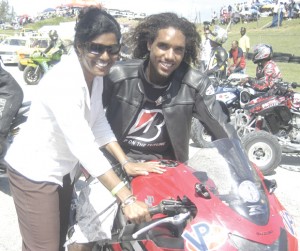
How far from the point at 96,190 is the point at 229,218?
902 mm

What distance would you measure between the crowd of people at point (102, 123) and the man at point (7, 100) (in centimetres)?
203

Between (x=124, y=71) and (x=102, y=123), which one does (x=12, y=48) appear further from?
(x=102, y=123)

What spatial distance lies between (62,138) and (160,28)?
3.49 feet

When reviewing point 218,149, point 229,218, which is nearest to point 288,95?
point 218,149

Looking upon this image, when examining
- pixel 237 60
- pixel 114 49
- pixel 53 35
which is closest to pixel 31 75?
pixel 53 35

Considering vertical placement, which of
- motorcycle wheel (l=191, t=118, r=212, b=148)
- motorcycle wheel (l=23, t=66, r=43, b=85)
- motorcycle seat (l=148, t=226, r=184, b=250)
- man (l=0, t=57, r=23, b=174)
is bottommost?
motorcycle wheel (l=23, t=66, r=43, b=85)

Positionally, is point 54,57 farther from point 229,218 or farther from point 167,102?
point 229,218

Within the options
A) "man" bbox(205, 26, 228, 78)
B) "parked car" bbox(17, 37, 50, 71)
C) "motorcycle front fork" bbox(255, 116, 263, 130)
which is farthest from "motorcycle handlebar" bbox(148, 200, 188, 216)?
"parked car" bbox(17, 37, 50, 71)

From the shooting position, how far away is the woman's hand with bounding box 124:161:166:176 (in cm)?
257

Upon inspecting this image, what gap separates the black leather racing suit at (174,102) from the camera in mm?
3062

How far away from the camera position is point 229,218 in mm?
2049

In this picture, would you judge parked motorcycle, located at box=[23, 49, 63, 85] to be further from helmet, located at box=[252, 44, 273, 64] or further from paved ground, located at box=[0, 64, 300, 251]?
helmet, located at box=[252, 44, 273, 64]

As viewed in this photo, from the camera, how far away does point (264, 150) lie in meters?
6.57

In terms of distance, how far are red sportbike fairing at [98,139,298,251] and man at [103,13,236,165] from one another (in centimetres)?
58
